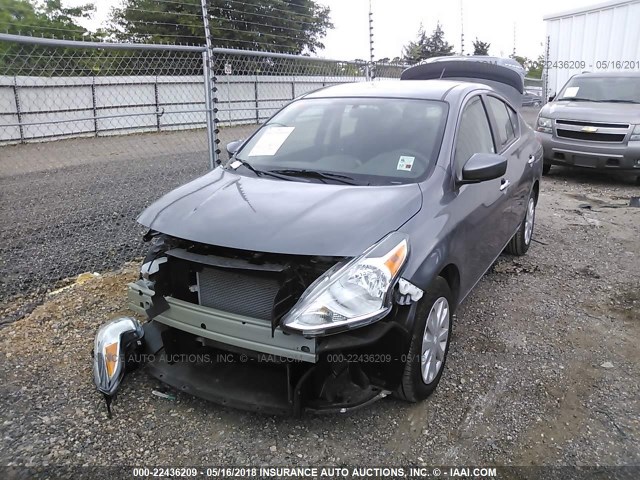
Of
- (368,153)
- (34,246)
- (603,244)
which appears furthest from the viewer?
(603,244)

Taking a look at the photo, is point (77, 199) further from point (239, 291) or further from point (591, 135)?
point (591, 135)

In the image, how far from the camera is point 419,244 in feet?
8.75

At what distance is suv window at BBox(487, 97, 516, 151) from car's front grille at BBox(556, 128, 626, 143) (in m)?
4.42

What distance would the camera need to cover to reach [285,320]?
2.36 meters

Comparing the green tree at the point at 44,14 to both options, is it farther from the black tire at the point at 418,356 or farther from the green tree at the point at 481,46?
the green tree at the point at 481,46

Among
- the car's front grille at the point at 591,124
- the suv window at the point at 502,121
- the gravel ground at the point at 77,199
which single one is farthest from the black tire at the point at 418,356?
the car's front grille at the point at 591,124

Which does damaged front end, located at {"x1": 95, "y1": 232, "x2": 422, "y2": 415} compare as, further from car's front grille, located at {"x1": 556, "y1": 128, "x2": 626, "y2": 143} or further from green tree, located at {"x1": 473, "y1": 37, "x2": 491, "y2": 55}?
green tree, located at {"x1": 473, "y1": 37, "x2": 491, "y2": 55}

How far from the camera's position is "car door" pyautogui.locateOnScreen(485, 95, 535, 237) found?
13.9 ft

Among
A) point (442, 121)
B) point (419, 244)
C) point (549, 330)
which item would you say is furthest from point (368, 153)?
point (549, 330)

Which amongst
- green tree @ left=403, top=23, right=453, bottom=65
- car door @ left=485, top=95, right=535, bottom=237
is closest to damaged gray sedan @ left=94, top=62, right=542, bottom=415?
car door @ left=485, top=95, right=535, bottom=237

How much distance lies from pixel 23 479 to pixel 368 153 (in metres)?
2.56

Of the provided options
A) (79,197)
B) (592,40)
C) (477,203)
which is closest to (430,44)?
(592,40)

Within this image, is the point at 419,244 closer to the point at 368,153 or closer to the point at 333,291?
the point at 333,291

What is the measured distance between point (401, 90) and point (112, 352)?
2.65m
